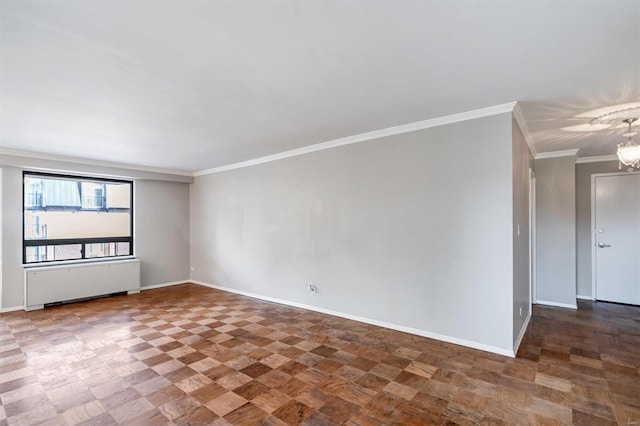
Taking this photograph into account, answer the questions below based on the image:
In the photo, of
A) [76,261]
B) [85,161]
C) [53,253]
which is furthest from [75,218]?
[85,161]

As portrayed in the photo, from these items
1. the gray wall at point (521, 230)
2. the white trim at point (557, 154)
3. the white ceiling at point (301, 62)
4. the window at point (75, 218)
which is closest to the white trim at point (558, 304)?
the gray wall at point (521, 230)

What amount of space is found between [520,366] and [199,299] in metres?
4.78

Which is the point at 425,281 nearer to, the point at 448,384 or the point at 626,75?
the point at 448,384

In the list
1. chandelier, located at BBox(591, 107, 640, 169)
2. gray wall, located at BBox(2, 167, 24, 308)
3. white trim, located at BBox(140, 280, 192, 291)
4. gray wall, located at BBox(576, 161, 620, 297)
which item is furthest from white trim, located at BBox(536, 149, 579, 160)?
gray wall, located at BBox(2, 167, 24, 308)

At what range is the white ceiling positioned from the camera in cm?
167

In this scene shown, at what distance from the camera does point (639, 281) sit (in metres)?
4.95

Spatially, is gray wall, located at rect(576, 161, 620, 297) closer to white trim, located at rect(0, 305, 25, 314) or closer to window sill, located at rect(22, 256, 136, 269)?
window sill, located at rect(22, 256, 136, 269)

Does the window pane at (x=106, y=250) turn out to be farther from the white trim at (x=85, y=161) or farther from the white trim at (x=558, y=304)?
the white trim at (x=558, y=304)

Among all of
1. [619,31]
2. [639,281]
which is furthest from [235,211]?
[639,281]

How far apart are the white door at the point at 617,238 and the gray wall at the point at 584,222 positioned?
0.11 metres

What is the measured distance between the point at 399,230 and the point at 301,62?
7.63 ft

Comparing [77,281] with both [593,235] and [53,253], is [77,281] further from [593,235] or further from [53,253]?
[593,235]

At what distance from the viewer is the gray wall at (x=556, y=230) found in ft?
15.6

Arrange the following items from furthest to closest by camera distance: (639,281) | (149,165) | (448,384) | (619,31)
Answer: (149,165) < (639,281) < (448,384) < (619,31)
